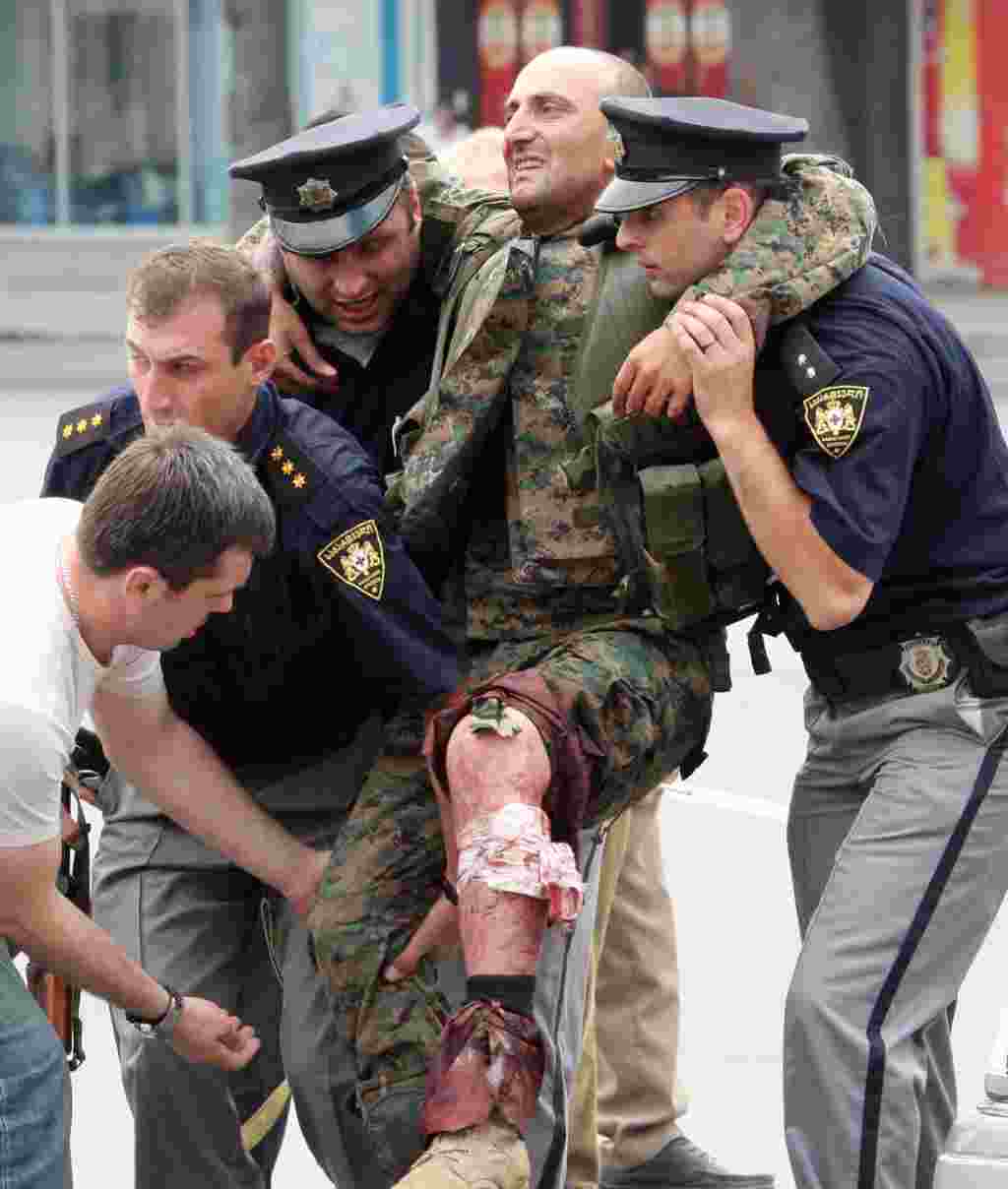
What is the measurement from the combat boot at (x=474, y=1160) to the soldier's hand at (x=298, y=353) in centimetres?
143

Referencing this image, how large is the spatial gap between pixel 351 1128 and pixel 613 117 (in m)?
1.70

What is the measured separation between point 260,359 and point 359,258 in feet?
1.19

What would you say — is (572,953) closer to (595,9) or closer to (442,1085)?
(442,1085)

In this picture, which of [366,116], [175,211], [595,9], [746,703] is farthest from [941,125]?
[366,116]

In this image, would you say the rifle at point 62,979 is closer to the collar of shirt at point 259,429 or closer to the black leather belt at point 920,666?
the collar of shirt at point 259,429

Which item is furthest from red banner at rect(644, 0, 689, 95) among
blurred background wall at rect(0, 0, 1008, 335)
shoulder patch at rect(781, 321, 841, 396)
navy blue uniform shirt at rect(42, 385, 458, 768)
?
shoulder patch at rect(781, 321, 841, 396)

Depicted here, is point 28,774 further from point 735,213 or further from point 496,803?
point 735,213

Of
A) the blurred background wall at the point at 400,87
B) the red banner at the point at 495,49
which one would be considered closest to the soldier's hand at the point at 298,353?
the blurred background wall at the point at 400,87

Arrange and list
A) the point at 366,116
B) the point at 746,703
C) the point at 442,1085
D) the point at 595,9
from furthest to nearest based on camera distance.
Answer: the point at 595,9 < the point at 746,703 < the point at 366,116 < the point at 442,1085

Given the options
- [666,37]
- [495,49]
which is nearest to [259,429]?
[495,49]

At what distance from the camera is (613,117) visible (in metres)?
4.08

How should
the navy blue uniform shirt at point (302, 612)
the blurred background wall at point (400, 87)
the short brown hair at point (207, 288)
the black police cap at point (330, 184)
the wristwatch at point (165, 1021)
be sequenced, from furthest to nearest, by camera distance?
the blurred background wall at point (400, 87), the black police cap at point (330, 184), the navy blue uniform shirt at point (302, 612), the short brown hair at point (207, 288), the wristwatch at point (165, 1021)

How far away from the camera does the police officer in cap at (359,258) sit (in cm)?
447

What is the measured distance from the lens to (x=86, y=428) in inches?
173
